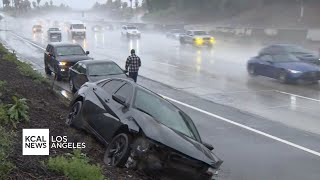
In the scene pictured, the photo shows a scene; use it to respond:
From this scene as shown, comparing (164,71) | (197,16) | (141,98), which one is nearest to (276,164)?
(141,98)

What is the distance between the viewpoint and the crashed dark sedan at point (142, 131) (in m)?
6.94

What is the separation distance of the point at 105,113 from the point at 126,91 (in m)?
0.63

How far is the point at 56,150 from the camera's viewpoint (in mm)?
7004

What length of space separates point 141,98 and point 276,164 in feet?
9.98

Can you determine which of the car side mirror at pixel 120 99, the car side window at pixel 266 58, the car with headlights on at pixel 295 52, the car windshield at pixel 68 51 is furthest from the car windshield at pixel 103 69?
the car with headlights on at pixel 295 52

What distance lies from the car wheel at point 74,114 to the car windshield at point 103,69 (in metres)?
5.15

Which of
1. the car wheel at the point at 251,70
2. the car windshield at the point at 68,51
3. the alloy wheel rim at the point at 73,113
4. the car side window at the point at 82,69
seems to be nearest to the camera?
the alloy wheel rim at the point at 73,113

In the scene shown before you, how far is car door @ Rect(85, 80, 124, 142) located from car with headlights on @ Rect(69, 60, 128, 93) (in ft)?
17.8

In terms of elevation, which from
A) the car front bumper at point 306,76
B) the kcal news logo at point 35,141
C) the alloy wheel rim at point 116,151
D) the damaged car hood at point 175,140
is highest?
the kcal news logo at point 35,141

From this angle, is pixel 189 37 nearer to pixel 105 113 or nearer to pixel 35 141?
pixel 105 113

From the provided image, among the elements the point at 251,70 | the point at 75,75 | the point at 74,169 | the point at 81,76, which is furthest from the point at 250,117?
the point at 251,70

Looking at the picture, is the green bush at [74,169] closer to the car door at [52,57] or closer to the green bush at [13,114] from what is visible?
the green bush at [13,114]

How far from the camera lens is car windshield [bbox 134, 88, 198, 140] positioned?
802cm

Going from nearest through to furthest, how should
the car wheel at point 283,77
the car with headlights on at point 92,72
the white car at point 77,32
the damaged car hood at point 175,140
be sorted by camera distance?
1. the damaged car hood at point 175,140
2. the car with headlights on at point 92,72
3. the car wheel at point 283,77
4. the white car at point 77,32
